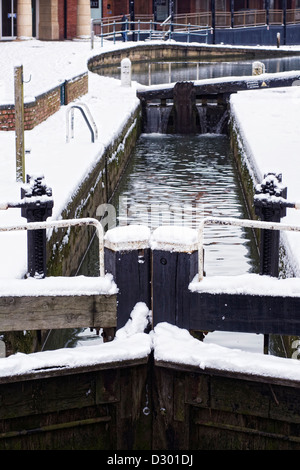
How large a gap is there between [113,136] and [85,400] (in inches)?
436

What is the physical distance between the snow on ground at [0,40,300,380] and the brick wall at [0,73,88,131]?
0.16 meters

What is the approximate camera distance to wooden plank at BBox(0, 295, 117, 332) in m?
5.48

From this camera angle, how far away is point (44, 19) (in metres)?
39.4

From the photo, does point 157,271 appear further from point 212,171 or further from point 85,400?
point 212,171

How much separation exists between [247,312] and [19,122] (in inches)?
260

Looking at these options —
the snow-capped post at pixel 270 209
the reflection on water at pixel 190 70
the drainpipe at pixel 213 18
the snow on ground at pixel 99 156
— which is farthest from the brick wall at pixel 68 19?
the snow-capped post at pixel 270 209

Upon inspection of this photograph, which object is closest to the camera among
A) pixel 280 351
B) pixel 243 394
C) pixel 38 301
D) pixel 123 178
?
pixel 243 394

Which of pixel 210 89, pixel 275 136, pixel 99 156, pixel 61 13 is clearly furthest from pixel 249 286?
pixel 61 13

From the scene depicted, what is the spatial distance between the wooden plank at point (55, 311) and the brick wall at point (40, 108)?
10.6m

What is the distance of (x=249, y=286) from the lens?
5402 mm

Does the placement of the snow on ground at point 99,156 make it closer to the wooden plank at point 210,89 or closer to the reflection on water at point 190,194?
the wooden plank at point 210,89

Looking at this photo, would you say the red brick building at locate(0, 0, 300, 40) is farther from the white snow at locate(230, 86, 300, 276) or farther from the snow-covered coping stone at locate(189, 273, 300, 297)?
the snow-covered coping stone at locate(189, 273, 300, 297)

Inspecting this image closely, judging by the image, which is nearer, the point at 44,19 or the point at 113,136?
the point at 113,136
